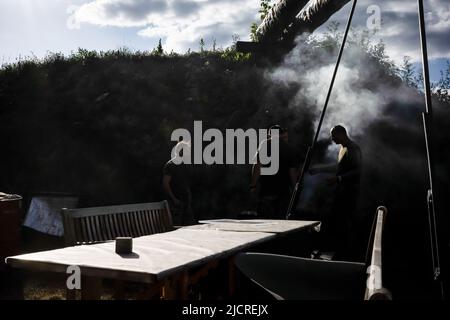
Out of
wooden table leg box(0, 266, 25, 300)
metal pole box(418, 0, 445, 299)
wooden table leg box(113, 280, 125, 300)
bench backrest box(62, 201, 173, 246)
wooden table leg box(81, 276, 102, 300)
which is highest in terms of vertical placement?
metal pole box(418, 0, 445, 299)

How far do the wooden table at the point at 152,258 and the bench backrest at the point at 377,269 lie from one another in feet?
3.17

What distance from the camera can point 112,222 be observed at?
4719mm

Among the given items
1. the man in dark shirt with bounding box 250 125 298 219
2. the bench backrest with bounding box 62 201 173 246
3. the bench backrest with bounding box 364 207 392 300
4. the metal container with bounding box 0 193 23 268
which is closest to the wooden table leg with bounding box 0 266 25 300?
the metal container with bounding box 0 193 23 268

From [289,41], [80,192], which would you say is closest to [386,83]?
[289,41]

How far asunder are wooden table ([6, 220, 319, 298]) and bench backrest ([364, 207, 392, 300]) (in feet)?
3.17

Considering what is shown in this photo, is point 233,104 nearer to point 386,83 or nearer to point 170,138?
point 170,138

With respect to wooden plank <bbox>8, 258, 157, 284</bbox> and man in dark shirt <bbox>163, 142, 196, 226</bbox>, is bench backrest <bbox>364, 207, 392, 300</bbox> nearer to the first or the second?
wooden plank <bbox>8, 258, 157, 284</bbox>

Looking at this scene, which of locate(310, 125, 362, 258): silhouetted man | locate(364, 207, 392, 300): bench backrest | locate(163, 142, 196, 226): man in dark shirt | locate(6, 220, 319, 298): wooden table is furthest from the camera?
locate(163, 142, 196, 226): man in dark shirt

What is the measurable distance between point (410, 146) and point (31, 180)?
27.5 feet

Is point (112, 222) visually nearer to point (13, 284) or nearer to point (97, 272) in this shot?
point (13, 284)

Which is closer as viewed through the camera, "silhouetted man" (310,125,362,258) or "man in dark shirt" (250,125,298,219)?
"silhouetted man" (310,125,362,258)

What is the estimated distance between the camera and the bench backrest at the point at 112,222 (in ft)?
13.8

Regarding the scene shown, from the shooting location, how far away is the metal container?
602cm

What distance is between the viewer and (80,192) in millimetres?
10562
